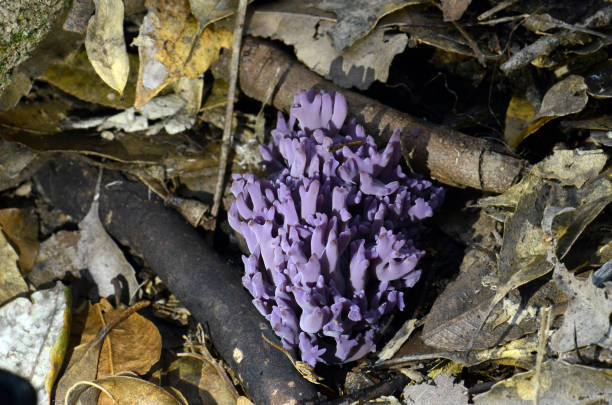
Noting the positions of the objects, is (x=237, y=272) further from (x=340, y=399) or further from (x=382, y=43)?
(x=382, y=43)

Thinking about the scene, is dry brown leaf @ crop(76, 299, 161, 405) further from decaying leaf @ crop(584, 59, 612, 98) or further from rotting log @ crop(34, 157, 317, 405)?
decaying leaf @ crop(584, 59, 612, 98)

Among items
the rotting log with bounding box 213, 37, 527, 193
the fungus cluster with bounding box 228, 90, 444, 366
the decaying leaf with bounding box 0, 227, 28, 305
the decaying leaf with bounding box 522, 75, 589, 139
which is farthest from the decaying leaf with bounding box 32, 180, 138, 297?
the decaying leaf with bounding box 522, 75, 589, 139

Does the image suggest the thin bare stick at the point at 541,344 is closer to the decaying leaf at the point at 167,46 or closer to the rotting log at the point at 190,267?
the rotting log at the point at 190,267

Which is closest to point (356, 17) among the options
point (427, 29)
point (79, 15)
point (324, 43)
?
point (324, 43)

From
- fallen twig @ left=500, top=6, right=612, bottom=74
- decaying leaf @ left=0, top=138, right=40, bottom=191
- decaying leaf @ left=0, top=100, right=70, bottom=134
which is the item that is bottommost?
decaying leaf @ left=0, top=138, right=40, bottom=191

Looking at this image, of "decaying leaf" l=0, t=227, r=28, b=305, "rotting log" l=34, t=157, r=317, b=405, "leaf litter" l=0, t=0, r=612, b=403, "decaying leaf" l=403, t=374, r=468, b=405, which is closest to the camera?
"decaying leaf" l=403, t=374, r=468, b=405

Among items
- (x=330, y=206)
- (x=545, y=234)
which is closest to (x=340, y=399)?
(x=330, y=206)

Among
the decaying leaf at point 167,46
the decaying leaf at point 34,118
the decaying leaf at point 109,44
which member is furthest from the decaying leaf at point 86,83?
the decaying leaf at point 109,44
